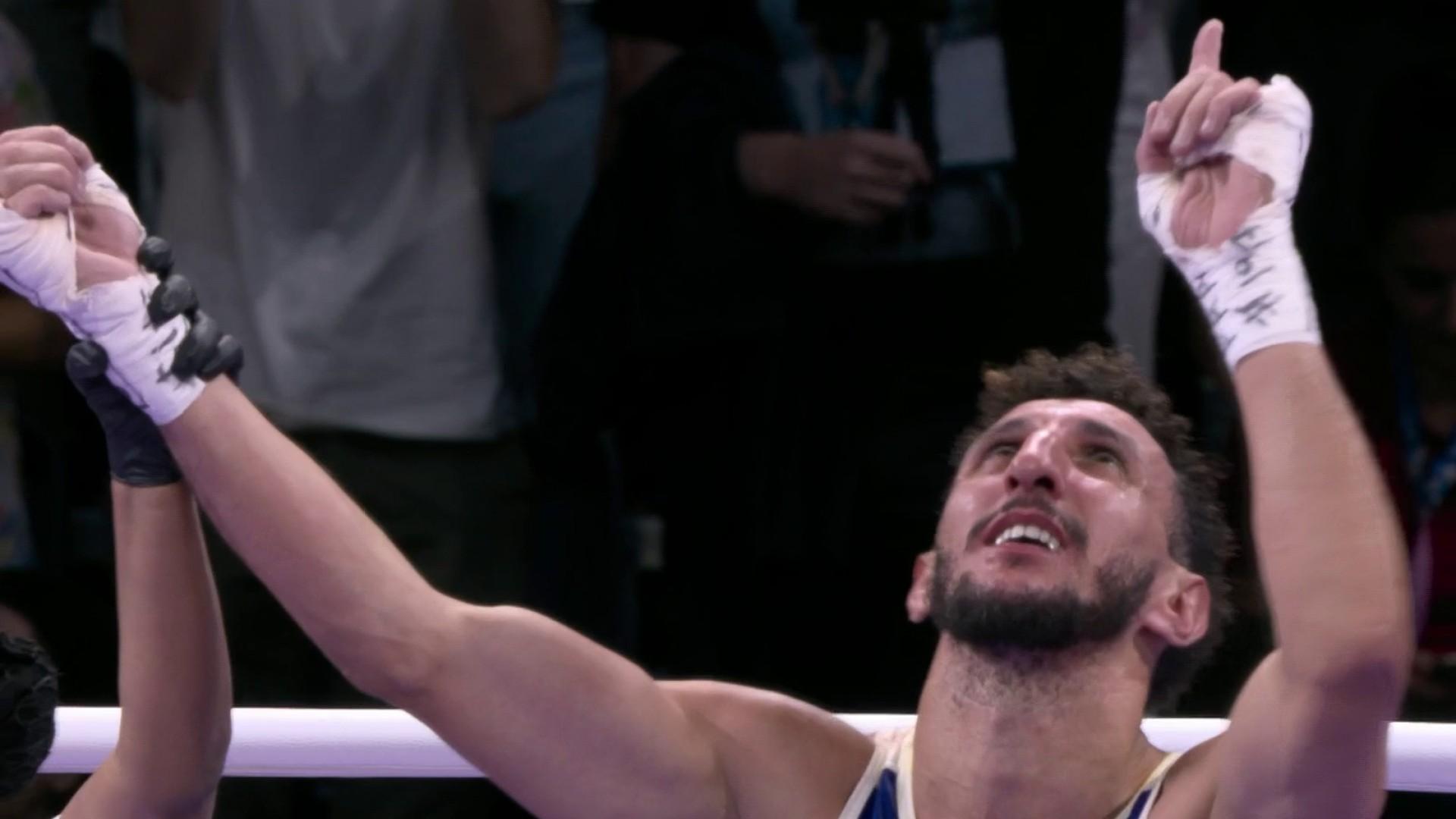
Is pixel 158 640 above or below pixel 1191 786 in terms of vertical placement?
→ above

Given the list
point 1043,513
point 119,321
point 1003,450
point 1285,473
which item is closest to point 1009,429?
point 1003,450

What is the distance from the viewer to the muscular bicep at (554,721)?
161 centimetres

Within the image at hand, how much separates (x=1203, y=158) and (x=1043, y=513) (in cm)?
38

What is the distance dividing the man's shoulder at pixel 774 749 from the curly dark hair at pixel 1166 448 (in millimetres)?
351

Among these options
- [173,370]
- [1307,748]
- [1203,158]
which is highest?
[1203,158]

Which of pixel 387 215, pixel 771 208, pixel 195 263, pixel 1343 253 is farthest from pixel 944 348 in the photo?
pixel 195 263

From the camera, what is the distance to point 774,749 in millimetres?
1783

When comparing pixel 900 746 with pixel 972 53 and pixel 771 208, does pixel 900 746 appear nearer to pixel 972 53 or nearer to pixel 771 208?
pixel 771 208

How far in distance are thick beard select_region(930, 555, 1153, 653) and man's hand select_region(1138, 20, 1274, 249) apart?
346 mm

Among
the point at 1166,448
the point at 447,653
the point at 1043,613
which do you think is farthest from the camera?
the point at 1166,448

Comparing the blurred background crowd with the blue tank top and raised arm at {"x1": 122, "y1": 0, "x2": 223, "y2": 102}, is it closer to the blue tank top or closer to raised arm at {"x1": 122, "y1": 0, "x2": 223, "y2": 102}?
raised arm at {"x1": 122, "y1": 0, "x2": 223, "y2": 102}

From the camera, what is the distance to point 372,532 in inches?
63.1

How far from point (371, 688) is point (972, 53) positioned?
123 cm

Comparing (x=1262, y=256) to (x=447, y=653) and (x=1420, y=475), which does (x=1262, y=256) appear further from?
(x=1420, y=475)
